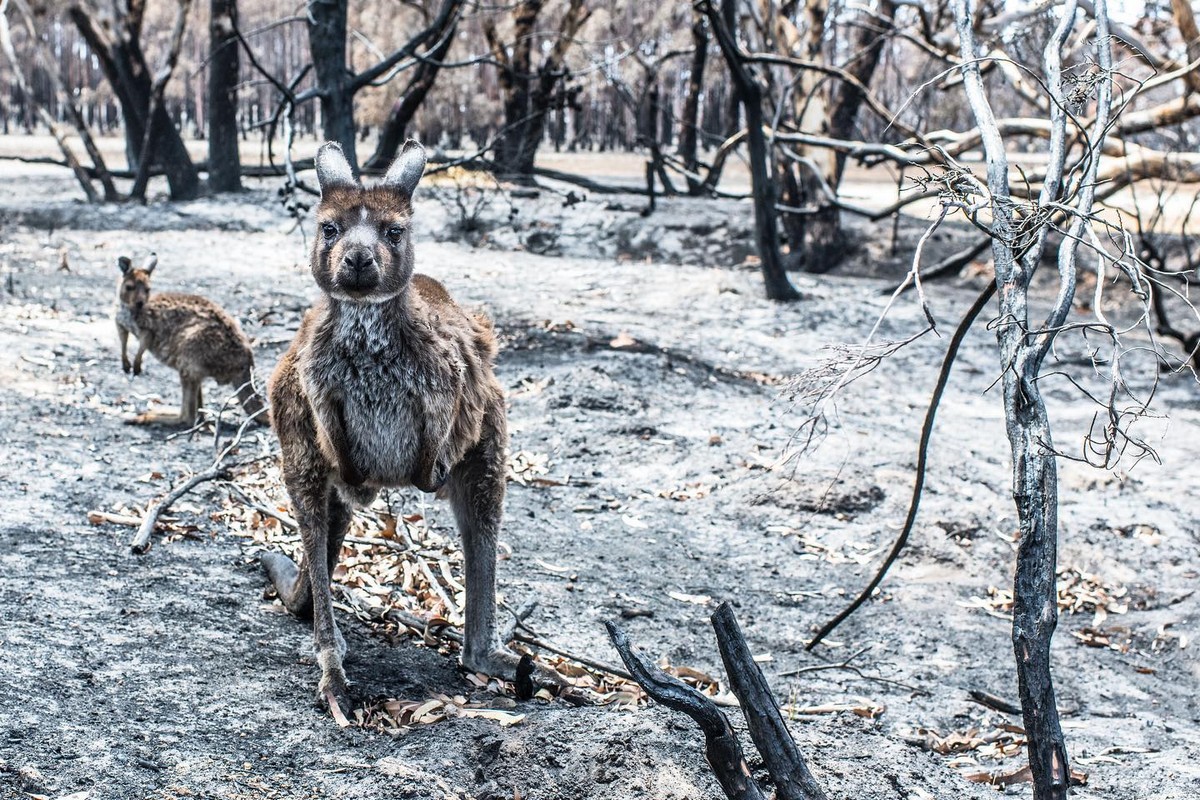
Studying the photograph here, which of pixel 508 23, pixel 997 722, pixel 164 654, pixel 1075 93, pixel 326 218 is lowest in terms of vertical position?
pixel 997 722

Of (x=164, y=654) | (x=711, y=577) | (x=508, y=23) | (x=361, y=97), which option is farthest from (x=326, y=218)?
(x=361, y=97)

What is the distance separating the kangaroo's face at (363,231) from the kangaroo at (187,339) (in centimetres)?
307

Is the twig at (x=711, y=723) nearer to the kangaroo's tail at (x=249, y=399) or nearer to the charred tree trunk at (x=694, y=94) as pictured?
the kangaroo's tail at (x=249, y=399)

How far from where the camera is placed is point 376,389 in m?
3.76

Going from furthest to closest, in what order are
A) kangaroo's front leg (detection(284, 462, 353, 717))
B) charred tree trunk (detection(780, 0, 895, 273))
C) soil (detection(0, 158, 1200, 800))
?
charred tree trunk (detection(780, 0, 895, 273)) → kangaroo's front leg (detection(284, 462, 353, 717)) → soil (detection(0, 158, 1200, 800))

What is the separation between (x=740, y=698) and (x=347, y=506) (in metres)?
1.70

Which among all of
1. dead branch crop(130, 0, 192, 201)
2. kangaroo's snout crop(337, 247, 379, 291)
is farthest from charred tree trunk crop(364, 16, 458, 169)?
kangaroo's snout crop(337, 247, 379, 291)

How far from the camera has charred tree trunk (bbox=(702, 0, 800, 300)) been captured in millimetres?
10570

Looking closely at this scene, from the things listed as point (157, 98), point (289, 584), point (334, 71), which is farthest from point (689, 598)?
point (157, 98)

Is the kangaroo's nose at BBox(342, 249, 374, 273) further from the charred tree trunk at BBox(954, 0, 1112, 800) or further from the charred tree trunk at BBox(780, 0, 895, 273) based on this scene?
the charred tree trunk at BBox(780, 0, 895, 273)

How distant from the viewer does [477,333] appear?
427cm

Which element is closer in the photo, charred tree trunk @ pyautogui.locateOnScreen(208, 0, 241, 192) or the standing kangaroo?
the standing kangaroo

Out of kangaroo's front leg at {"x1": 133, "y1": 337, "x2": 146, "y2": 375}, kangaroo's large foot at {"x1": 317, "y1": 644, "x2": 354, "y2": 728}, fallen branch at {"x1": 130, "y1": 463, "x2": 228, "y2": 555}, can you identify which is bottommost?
kangaroo's large foot at {"x1": 317, "y1": 644, "x2": 354, "y2": 728}

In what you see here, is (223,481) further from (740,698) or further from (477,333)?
(740,698)
